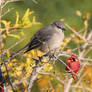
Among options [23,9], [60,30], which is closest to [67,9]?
[23,9]

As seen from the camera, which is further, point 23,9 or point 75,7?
point 75,7

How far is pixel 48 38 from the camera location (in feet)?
14.4

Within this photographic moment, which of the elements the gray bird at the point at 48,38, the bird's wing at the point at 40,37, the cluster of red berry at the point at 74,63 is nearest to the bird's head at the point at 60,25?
the gray bird at the point at 48,38

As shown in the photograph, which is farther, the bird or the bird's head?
the bird's head

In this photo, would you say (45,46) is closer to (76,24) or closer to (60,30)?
(60,30)

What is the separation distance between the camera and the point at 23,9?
25.8ft

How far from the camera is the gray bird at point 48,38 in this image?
4.20 meters

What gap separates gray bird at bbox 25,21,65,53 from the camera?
4.20 m

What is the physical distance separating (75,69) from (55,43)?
145 centimetres

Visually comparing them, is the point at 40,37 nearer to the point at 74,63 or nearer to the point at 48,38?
the point at 48,38

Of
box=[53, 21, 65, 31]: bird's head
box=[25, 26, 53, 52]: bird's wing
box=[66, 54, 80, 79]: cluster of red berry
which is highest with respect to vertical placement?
box=[53, 21, 65, 31]: bird's head

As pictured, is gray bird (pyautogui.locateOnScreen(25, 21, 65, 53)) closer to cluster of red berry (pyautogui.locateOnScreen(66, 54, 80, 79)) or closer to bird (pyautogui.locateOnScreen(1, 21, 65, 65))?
bird (pyautogui.locateOnScreen(1, 21, 65, 65))

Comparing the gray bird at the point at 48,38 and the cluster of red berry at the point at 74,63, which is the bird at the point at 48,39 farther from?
the cluster of red berry at the point at 74,63

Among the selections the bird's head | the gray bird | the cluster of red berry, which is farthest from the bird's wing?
the cluster of red berry
